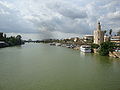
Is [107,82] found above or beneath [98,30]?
beneath

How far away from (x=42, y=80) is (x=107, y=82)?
14.7ft

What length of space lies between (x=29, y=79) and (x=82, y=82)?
3.74 metres

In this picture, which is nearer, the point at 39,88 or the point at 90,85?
the point at 39,88

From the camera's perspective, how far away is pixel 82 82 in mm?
10383

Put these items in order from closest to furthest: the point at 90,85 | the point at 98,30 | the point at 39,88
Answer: the point at 39,88
the point at 90,85
the point at 98,30

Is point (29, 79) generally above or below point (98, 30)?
below

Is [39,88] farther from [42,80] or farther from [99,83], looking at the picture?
[99,83]

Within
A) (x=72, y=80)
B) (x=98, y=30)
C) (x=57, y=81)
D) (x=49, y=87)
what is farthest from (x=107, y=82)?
(x=98, y=30)

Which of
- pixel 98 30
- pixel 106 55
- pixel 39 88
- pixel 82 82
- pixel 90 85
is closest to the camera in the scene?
pixel 39 88

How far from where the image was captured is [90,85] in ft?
31.9

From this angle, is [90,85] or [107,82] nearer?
[90,85]

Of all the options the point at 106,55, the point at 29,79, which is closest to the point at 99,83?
the point at 29,79

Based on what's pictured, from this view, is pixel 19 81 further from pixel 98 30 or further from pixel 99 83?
pixel 98 30

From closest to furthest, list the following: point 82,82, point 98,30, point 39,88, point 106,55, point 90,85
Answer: point 39,88 → point 90,85 → point 82,82 → point 106,55 → point 98,30
